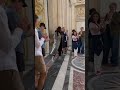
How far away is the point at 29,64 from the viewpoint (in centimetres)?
272

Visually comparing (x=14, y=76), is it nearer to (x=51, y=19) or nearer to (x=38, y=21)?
(x=38, y=21)

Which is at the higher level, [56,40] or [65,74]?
[56,40]

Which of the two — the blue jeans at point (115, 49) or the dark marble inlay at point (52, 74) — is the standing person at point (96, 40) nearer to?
the blue jeans at point (115, 49)

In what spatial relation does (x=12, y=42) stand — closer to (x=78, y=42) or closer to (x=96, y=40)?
(x=96, y=40)

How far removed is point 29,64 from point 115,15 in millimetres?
872

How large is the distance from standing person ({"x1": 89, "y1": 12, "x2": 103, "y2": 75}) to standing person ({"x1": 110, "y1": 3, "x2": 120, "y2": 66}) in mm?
113

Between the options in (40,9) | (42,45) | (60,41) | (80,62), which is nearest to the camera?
(40,9)

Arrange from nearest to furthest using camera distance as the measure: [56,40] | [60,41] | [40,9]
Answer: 1. [40,9]
2. [56,40]
3. [60,41]

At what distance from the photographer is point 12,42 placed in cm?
227

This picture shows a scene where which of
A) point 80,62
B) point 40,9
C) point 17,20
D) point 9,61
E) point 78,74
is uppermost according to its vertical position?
point 40,9

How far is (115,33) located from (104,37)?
11cm

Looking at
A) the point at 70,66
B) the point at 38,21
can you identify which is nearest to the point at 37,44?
the point at 38,21

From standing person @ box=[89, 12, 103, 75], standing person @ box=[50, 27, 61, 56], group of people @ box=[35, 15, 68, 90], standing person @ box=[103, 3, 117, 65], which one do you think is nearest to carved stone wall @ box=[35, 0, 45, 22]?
group of people @ box=[35, 15, 68, 90]

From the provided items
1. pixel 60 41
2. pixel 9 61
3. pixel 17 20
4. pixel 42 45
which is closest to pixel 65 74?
pixel 60 41
